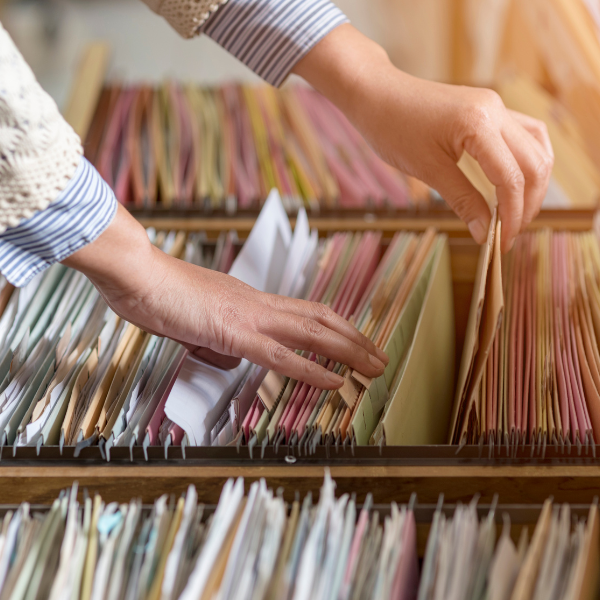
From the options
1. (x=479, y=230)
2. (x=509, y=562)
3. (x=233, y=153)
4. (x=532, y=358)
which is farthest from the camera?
(x=233, y=153)

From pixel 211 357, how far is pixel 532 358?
0.45m

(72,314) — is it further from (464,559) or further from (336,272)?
(464,559)

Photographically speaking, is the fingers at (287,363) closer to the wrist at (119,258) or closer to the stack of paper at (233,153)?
the wrist at (119,258)

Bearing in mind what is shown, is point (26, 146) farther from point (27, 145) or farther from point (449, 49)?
point (449, 49)

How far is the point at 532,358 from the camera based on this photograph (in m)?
0.88

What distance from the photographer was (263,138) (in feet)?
5.66

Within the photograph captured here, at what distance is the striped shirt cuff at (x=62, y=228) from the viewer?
2.27 feet

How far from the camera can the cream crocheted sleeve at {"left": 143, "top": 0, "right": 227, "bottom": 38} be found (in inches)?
41.9

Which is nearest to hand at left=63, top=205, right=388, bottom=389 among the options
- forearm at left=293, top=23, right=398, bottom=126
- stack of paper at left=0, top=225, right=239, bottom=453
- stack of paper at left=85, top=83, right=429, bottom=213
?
stack of paper at left=0, top=225, right=239, bottom=453

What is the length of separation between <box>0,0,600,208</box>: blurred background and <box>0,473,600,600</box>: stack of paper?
1.15 m

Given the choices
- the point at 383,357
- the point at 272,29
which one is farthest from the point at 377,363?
the point at 272,29

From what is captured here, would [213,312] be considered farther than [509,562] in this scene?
Yes

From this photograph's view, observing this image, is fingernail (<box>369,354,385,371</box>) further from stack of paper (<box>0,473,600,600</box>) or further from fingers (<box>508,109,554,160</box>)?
fingers (<box>508,109,554,160</box>)

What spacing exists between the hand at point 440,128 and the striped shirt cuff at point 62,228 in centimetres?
50
